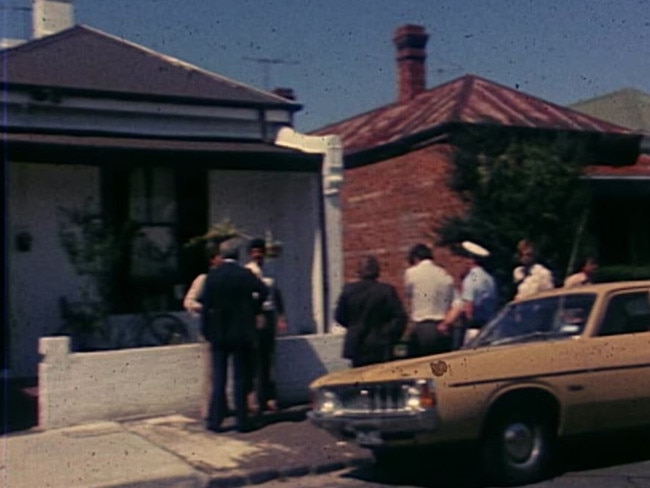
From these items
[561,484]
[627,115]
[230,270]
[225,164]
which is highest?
[627,115]

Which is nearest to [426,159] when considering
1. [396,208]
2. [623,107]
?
[396,208]

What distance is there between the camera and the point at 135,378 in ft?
35.0

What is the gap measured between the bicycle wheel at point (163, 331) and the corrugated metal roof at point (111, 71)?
277 cm

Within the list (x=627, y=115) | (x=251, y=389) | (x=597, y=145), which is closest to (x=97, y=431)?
(x=251, y=389)

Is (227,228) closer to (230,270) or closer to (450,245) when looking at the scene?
(450,245)

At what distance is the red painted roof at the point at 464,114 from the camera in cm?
1558

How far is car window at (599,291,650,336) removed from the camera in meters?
8.25

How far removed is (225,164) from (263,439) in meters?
4.45

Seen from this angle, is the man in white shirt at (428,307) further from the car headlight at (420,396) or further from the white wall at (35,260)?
the white wall at (35,260)

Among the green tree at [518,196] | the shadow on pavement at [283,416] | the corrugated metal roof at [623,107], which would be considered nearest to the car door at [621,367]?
the shadow on pavement at [283,416]

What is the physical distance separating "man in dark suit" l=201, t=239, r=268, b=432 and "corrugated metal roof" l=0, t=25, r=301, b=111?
13.1 feet

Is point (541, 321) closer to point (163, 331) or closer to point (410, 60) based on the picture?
point (163, 331)

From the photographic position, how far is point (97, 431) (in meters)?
10.1

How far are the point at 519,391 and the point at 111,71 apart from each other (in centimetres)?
790
